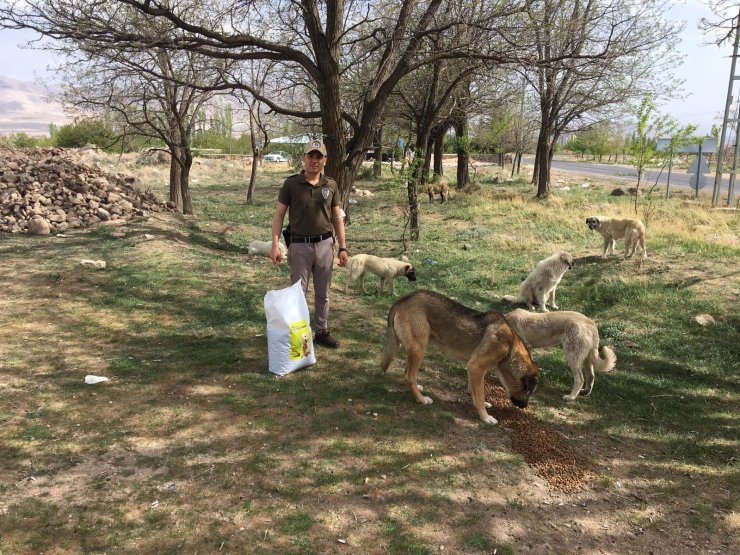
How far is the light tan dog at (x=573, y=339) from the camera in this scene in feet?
18.0

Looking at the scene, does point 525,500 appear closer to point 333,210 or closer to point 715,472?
point 715,472

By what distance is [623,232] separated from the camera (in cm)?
1123

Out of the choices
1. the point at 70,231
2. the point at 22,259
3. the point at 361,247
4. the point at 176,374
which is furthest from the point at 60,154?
the point at 176,374

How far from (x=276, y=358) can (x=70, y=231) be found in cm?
1146

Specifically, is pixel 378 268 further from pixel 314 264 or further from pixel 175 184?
pixel 175 184

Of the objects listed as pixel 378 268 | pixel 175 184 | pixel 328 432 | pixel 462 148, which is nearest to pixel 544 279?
pixel 378 268

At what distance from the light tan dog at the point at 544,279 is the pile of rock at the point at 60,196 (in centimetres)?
1238

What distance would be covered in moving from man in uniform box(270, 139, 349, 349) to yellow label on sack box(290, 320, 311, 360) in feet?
1.48

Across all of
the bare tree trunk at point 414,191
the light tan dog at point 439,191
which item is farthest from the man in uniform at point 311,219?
the light tan dog at point 439,191

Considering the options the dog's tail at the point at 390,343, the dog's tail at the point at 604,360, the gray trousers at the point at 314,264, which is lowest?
the dog's tail at the point at 604,360

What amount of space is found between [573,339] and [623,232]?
23.1 feet

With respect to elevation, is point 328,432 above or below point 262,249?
below

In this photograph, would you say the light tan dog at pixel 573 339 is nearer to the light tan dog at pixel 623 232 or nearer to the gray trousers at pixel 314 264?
the gray trousers at pixel 314 264

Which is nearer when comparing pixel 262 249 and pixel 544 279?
pixel 544 279
